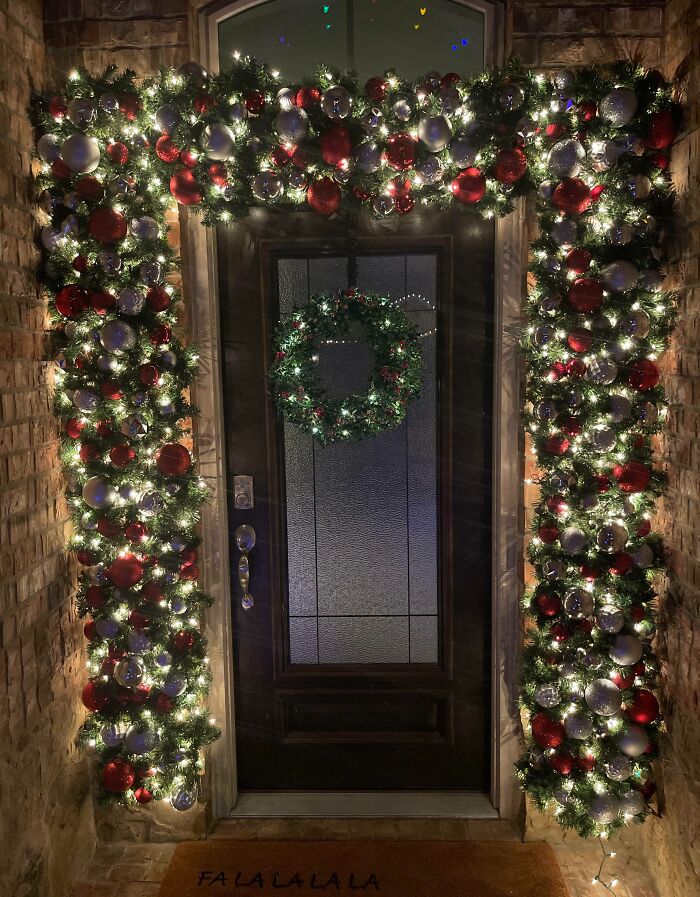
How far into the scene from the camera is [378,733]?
102 inches

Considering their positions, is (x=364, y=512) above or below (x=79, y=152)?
below

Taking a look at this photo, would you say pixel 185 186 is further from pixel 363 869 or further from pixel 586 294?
pixel 363 869

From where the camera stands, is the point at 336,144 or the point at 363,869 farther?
the point at 363,869

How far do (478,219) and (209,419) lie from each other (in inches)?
54.0

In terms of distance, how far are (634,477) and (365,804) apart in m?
1.85

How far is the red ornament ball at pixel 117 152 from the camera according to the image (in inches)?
77.9

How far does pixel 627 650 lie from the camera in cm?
203

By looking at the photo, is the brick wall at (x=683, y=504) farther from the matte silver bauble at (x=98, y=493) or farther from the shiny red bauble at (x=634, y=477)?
the matte silver bauble at (x=98, y=493)

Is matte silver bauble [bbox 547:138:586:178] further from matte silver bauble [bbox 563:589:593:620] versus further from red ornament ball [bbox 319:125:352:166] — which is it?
matte silver bauble [bbox 563:589:593:620]

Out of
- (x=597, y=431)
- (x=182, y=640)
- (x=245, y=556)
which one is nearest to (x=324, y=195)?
(x=597, y=431)

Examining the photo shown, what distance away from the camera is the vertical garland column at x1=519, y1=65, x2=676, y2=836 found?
190cm

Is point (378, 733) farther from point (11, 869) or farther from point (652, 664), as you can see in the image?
point (11, 869)

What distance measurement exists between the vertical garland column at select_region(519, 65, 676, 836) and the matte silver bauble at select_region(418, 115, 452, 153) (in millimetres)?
354

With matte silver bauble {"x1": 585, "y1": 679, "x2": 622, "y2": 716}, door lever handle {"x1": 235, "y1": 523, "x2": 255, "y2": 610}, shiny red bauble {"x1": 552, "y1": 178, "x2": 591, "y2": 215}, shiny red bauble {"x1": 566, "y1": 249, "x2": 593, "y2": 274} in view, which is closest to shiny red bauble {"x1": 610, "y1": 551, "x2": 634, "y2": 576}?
matte silver bauble {"x1": 585, "y1": 679, "x2": 622, "y2": 716}
